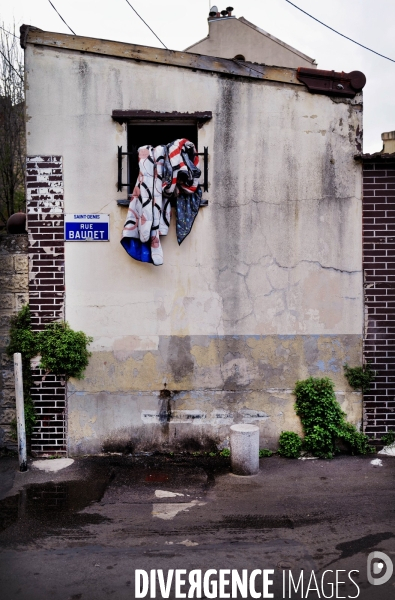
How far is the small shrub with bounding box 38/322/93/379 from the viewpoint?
6.90m

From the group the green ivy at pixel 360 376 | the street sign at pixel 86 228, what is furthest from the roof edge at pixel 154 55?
the green ivy at pixel 360 376

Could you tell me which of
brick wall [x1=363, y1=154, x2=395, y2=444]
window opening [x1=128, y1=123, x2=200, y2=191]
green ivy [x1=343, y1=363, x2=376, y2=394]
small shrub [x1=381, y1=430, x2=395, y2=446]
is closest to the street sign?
window opening [x1=128, y1=123, x2=200, y2=191]

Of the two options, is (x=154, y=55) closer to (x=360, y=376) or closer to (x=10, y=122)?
(x=360, y=376)

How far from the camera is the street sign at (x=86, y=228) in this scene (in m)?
7.02

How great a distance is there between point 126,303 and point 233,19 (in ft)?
32.0

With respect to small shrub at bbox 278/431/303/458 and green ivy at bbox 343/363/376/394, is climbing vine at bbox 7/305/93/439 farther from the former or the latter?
green ivy at bbox 343/363/376/394

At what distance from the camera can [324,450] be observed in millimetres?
7039

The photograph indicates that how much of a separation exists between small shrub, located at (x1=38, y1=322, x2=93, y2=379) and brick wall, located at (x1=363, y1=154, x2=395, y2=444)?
362 centimetres

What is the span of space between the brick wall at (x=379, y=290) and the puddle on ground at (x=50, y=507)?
3.54 m

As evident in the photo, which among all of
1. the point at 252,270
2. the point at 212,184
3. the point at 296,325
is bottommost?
the point at 296,325

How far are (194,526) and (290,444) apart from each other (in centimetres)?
218

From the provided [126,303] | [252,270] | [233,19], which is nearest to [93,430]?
[126,303]

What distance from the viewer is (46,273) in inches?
277

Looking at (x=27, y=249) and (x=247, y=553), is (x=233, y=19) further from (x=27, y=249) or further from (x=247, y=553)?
(x=247, y=553)
